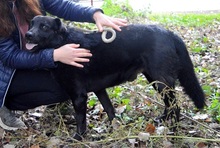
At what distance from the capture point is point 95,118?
3738 millimetres

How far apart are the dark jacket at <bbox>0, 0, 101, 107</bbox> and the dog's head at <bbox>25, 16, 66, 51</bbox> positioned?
3.6 inches

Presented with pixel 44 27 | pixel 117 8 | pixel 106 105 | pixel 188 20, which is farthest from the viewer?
pixel 117 8

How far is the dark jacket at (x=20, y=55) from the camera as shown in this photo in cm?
303

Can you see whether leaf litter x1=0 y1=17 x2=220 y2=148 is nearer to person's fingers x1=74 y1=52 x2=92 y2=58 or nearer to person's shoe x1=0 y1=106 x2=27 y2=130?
person's shoe x1=0 y1=106 x2=27 y2=130

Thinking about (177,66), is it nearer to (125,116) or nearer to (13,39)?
(125,116)

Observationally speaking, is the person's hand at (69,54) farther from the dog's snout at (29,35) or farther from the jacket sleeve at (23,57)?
the dog's snout at (29,35)

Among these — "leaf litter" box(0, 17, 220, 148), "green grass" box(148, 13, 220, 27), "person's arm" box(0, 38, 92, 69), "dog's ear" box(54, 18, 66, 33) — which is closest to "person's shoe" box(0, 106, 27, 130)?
"leaf litter" box(0, 17, 220, 148)

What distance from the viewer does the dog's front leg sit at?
3.24 m

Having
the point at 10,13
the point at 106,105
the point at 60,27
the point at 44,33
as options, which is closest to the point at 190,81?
the point at 106,105

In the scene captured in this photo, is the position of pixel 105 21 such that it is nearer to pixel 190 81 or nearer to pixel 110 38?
pixel 110 38

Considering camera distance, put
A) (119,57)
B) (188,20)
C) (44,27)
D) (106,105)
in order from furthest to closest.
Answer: (188,20), (106,105), (119,57), (44,27)

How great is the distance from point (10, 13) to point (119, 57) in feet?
3.21

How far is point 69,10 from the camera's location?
3.43 m

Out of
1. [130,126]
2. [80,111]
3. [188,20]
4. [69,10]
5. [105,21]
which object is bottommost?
[130,126]
